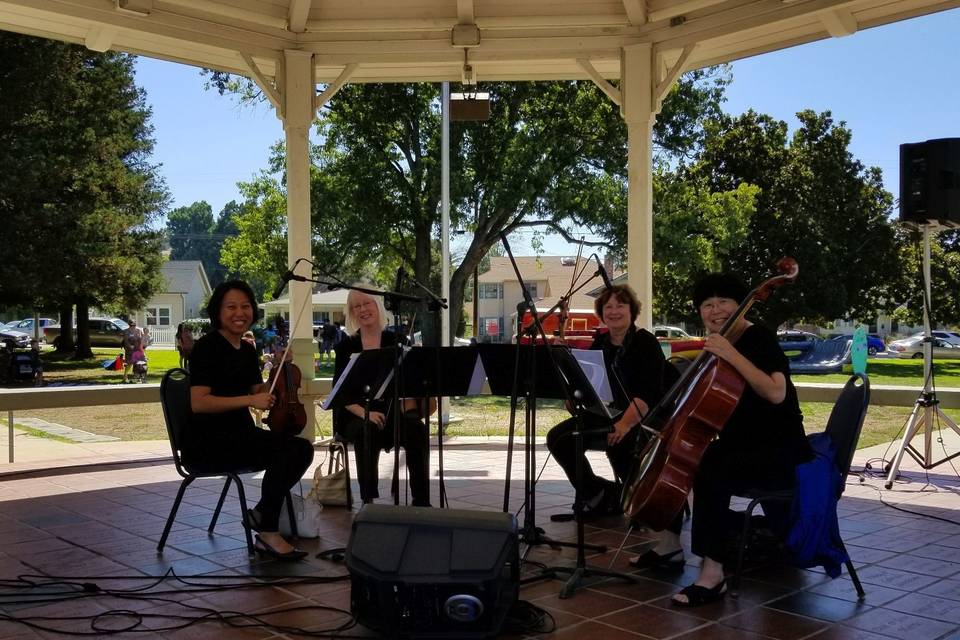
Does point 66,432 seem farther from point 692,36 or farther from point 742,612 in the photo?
point 742,612

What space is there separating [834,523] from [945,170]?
12.6ft

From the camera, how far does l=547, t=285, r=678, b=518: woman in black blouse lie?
15.2 ft

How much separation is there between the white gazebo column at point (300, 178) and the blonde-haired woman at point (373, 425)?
5.27 ft

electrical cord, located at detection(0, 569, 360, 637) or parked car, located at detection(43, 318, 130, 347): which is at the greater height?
parked car, located at detection(43, 318, 130, 347)

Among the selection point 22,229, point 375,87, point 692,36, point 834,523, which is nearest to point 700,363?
point 834,523

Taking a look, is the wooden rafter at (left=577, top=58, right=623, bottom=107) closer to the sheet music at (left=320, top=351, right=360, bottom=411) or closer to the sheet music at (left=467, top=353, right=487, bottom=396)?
the sheet music at (left=467, top=353, right=487, bottom=396)

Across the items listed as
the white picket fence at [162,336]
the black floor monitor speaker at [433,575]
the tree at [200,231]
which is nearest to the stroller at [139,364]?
the black floor monitor speaker at [433,575]

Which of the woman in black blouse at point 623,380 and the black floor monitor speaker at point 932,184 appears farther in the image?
the black floor monitor speaker at point 932,184

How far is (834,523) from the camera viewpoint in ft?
11.8

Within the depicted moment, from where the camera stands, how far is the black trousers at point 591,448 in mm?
4859

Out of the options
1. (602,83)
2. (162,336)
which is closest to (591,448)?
(602,83)

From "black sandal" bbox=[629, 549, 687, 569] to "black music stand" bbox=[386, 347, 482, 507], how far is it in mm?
1038

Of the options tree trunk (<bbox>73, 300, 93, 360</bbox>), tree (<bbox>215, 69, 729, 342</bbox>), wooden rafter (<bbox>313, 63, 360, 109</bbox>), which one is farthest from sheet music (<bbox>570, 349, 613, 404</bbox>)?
tree trunk (<bbox>73, 300, 93, 360</bbox>)

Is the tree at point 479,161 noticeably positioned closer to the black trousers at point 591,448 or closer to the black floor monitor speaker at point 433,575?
the black trousers at point 591,448
